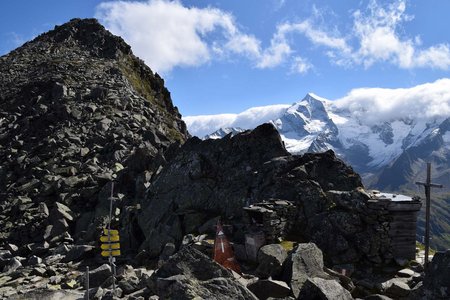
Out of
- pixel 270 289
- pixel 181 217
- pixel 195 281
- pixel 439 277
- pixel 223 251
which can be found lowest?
pixel 270 289

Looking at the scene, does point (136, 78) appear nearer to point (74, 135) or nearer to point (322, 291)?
point (74, 135)

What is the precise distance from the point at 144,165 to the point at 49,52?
55823mm

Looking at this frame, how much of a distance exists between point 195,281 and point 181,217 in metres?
14.2

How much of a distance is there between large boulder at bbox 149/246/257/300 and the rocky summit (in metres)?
A: 0.04

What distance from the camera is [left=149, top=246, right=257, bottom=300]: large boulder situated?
13.0 m

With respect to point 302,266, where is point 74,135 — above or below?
above

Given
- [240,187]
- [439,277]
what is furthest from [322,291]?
[240,187]

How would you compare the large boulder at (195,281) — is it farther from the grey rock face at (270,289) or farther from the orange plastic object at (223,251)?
the orange plastic object at (223,251)

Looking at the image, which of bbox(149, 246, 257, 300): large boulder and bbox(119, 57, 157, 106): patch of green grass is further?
bbox(119, 57, 157, 106): patch of green grass

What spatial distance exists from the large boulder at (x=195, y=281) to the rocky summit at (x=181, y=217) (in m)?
0.04

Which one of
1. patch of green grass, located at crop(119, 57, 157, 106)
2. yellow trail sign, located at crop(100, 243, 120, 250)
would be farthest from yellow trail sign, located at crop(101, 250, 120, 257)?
patch of green grass, located at crop(119, 57, 157, 106)

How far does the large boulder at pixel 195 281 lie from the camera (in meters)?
13.0

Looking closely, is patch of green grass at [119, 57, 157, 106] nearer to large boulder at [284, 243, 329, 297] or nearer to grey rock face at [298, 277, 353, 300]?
large boulder at [284, 243, 329, 297]

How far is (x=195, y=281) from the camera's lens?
1364 centimetres
